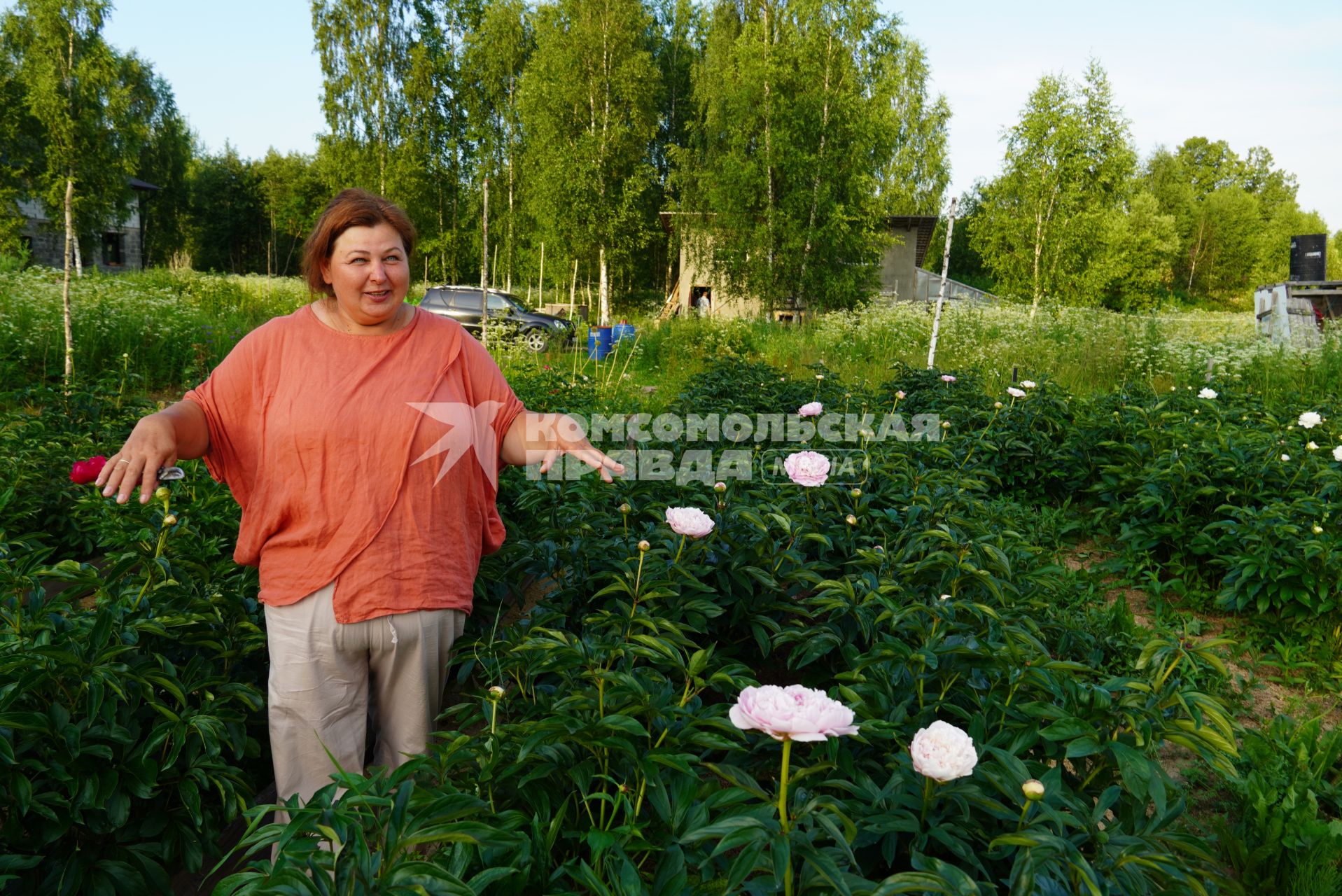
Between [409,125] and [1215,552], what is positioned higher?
[409,125]

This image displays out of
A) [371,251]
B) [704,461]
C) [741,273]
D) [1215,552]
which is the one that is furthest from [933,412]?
[741,273]

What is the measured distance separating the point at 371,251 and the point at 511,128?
76.2 ft

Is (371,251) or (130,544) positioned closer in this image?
(371,251)

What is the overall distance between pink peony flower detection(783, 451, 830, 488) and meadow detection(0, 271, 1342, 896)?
11 centimetres

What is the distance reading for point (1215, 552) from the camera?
340 cm

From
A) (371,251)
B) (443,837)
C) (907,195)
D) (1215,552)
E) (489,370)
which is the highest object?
(907,195)

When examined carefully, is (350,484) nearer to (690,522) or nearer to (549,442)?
(549,442)

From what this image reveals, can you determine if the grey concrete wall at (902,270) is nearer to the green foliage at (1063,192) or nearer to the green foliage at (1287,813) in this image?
the green foliage at (1063,192)

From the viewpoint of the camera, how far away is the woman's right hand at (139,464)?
1.38 m

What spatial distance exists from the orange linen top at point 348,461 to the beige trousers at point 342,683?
0.04m

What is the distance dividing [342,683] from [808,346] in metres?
8.80

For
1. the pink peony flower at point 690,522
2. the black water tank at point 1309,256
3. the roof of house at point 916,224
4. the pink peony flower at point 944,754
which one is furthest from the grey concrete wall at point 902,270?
the pink peony flower at point 944,754

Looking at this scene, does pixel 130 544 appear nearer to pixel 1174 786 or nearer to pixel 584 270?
pixel 1174 786

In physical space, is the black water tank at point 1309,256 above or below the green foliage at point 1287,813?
above
